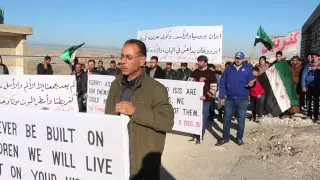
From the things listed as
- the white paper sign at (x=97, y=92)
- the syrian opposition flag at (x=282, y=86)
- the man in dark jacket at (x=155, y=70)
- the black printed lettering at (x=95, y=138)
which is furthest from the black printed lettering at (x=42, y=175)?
the syrian opposition flag at (x=282, y=86)

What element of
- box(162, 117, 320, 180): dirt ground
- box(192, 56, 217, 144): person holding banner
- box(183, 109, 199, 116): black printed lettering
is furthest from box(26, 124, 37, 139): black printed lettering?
box(183, 109, 199, 116): black printed lettering

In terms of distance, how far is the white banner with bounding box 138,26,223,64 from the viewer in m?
8.62

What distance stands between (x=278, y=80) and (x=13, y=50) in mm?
11044

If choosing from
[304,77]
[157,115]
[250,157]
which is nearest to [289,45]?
[304,77]

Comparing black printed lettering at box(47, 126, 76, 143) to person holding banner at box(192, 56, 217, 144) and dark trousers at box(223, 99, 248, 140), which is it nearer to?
person holding banner at box(192, 56, 217, 144)

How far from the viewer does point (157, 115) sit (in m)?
2.63

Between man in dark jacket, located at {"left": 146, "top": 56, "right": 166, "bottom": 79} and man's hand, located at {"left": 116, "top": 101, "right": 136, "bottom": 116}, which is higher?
man in dark jacket, located at {"left": 146, "top": 56, "right": 166, "bottom": 79}

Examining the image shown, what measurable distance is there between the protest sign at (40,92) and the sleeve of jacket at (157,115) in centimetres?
537

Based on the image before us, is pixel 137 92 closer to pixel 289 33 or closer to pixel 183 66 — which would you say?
pixel 183 66

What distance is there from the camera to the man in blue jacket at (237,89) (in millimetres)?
7398

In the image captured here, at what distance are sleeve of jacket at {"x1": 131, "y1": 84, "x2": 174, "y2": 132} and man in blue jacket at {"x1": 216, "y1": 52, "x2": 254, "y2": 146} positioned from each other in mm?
4891

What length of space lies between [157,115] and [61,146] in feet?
2.49

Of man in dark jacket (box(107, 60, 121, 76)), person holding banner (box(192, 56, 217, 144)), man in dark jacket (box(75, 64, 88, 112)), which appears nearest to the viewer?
person holding banner (box(192, 56, 217, 144))

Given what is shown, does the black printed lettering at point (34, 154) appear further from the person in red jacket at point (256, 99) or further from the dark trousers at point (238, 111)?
the person in red jacket at point (256, 99)
